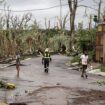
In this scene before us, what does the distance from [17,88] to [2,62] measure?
19.4 metres

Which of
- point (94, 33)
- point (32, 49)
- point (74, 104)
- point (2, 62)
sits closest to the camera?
point (74, 104)

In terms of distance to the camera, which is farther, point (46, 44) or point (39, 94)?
point (46, 44)

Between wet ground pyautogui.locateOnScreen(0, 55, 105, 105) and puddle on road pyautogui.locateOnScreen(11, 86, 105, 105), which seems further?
wet ground pyautogui.locateOnScreen(0, 55, 105, 105)

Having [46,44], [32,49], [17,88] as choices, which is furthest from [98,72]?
[46,44]

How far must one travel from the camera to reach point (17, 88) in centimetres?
2144

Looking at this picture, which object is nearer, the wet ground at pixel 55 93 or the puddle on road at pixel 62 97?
the puddle on road at pixel 62 97

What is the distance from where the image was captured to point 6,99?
17.4 meters

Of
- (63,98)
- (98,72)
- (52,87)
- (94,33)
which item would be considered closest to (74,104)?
(63,98)

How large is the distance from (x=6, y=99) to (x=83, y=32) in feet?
95.7

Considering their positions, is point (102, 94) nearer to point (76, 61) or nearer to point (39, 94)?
point (39, 94)

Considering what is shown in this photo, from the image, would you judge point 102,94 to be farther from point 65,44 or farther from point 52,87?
point 65,44

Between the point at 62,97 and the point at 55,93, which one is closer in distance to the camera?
the point at 62,97

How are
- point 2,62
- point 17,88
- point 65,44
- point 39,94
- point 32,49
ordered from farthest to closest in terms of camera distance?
point 65,44 < point 32,49 < point 2,62 < point 17,88 < point 39,94

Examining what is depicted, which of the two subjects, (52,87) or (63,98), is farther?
(52,87)
